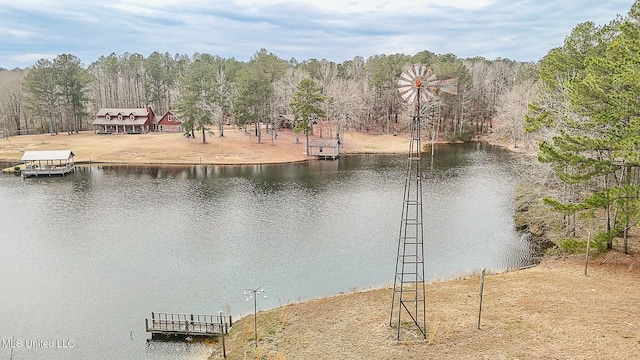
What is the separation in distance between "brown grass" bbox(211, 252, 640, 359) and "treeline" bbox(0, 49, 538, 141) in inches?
1848

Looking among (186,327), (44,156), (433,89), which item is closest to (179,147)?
(44,156)

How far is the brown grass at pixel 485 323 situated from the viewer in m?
16.4

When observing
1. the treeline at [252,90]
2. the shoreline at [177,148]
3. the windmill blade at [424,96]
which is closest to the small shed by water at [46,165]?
the shoreline at [177,148]

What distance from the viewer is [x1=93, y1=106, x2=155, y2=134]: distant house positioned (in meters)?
84.9

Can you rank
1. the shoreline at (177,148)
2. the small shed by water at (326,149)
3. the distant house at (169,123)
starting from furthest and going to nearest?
the distant house at (169,123)
the small shed by water at (326,149)
the shoreline at (177,148)

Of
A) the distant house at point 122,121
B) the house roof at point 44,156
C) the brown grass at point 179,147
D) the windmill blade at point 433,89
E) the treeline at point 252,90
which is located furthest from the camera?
the distant house at point 122,121

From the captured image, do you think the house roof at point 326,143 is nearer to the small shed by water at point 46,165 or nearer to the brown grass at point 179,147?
the brown grass at point 179,147

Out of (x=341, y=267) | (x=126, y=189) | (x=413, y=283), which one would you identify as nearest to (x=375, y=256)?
(x=341, y=267)

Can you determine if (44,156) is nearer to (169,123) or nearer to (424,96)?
(169,123)

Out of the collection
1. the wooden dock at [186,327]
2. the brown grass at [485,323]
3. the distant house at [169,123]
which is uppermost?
the distant house at [169,123]

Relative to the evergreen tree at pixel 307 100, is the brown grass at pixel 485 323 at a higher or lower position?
lower

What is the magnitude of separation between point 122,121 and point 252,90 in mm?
30590

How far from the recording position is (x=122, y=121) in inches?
3349

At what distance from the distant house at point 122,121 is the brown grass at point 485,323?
73785 millimetres
